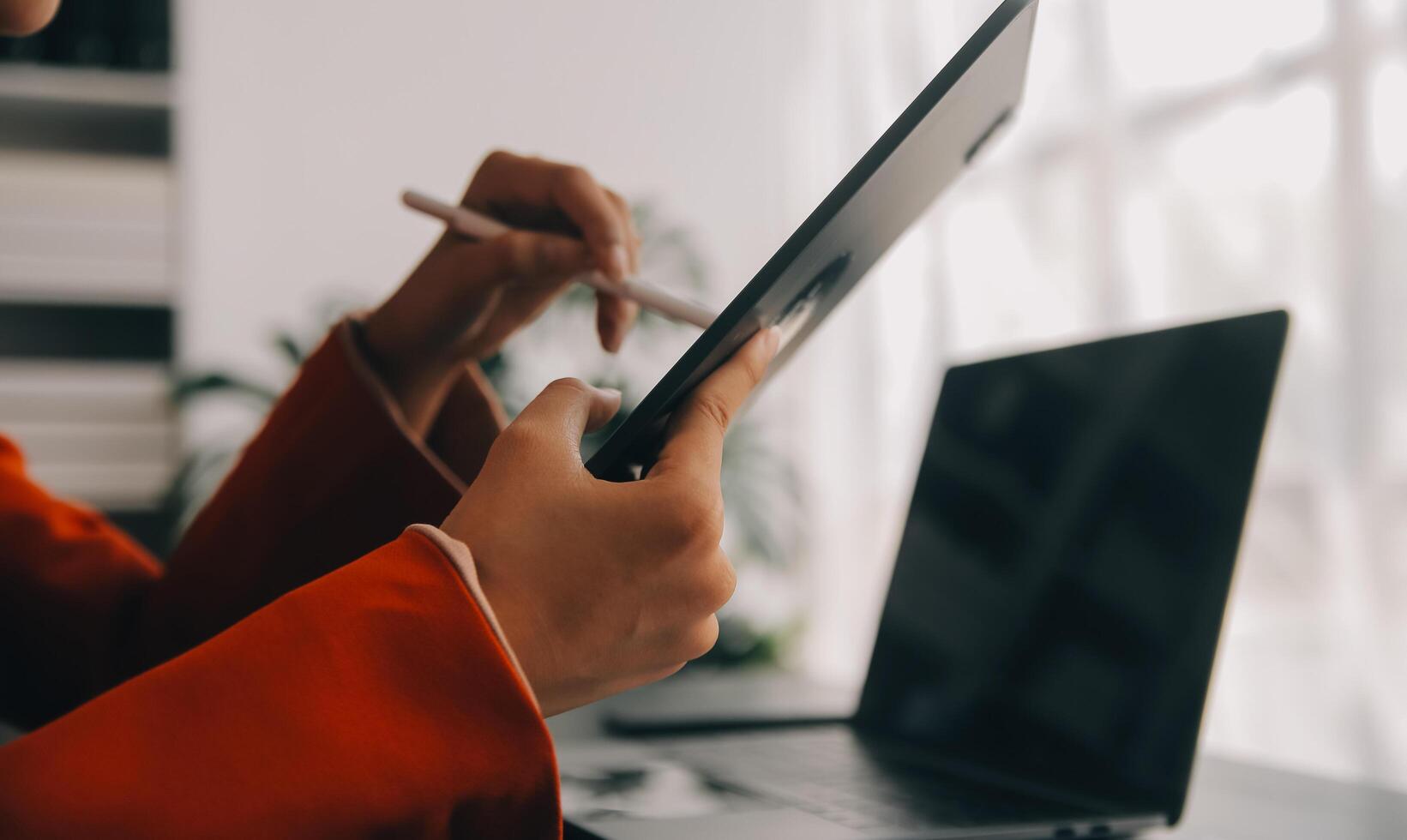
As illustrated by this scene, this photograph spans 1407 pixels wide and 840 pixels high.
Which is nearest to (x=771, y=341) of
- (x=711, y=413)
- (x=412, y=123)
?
(x=711, y=413)

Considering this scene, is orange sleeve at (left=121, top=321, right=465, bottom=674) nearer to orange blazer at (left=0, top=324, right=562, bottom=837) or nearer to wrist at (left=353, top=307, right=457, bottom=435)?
wrist at (left=353, top=307, right=457, bottom=435)

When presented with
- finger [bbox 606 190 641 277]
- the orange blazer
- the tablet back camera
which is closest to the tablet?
the tablet back camera

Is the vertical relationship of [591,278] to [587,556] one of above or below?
above

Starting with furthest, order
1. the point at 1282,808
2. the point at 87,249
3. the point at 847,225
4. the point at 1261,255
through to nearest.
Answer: the point at 87,249
the point at 1261,255
the point at 1282,808
the point at 847,225

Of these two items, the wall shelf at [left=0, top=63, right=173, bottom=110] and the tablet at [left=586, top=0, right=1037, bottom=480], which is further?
the wall shelf at [left=0, top=63, right=173, bottom=110]

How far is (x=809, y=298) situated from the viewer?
0.48 meters

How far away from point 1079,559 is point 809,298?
0.78ft

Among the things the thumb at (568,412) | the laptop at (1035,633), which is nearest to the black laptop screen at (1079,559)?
the laptop at (1035,633)

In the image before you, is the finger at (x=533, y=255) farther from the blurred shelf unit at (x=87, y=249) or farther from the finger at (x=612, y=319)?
the blurred shelf unit at (x=87, y=249)

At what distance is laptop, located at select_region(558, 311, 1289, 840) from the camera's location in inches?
19.5

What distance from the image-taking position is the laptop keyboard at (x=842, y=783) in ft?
1.55

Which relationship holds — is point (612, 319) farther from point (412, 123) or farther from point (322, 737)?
point (412, 123)

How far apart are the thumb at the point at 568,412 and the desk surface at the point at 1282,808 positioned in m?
0.33

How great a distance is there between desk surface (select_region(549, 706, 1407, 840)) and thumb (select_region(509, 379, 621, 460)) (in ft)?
1.07
